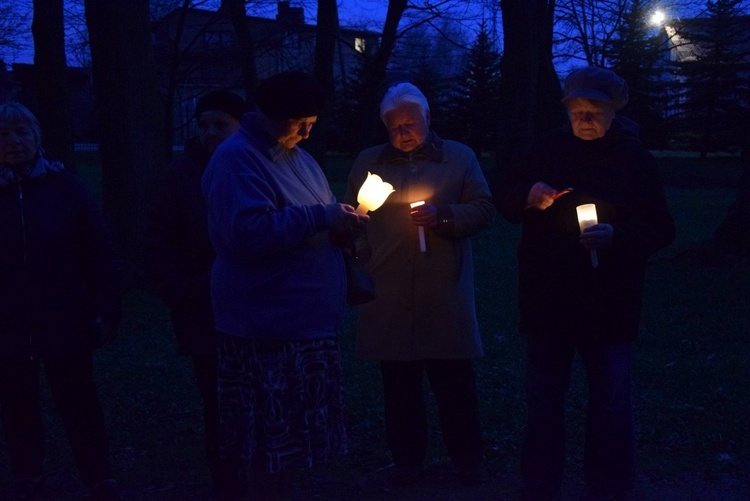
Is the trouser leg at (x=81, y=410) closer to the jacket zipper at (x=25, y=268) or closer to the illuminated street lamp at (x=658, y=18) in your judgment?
the jacket zipper at (x=25, y=268)

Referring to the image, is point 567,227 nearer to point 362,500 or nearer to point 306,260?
point 306,260

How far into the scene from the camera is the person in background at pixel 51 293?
4.22 meters

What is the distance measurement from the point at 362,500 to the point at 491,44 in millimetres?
37392

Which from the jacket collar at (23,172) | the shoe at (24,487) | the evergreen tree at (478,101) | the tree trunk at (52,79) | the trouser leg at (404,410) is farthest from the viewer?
the evergreen tree at (478,101)

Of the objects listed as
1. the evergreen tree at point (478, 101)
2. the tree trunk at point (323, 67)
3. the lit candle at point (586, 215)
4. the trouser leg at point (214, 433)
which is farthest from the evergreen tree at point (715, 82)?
the trouser leg at point (214, 433)

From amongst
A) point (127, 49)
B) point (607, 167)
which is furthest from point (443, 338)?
point (127, 49)

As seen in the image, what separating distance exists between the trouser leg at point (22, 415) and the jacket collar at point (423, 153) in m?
1.96

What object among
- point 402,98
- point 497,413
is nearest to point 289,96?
point 402,98

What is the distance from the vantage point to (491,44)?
132ft

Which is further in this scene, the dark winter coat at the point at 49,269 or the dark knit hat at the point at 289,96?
the dark winter coat at the point at 49,269

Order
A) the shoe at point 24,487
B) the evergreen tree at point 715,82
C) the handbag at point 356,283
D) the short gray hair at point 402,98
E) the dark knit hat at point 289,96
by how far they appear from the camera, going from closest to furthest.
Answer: the dark knit hat at point 289,96, the handbag at point 356,283, the short gray hair at point 402,98, the shoe at point 24,487, the evergreen tree at point 715,82

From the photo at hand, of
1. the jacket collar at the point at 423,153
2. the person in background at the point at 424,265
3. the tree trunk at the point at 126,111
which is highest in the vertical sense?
the tree trunk at the point at 126,111

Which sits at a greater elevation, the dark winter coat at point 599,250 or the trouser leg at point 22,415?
the dark winter coat at point 599,250

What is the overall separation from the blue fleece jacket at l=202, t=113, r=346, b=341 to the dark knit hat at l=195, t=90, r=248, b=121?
1.88 ft
